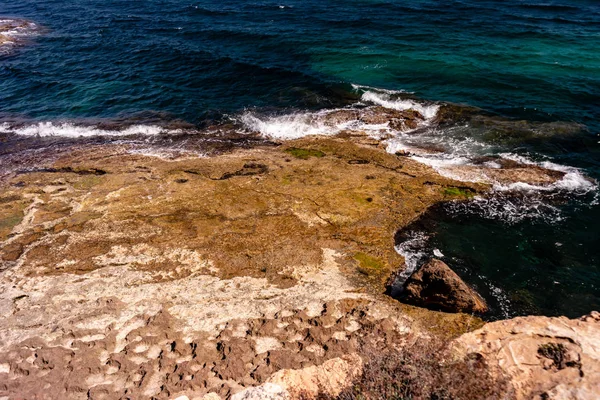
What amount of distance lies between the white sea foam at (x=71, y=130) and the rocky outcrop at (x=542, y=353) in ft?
63.4

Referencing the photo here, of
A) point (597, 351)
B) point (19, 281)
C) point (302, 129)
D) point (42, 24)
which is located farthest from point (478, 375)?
point (42, 24)

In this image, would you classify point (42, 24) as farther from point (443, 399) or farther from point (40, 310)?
point (443, 399)

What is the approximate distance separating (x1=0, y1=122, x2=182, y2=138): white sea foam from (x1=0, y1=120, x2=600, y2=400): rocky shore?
631 cm

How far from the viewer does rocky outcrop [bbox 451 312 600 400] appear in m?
7.26

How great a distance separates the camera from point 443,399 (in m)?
7.29

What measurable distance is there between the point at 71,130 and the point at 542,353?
26003 mm

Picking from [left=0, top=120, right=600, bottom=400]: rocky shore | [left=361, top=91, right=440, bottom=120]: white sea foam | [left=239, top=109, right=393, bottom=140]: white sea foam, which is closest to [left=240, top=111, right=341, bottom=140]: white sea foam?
[left=239, top=109, right=393, bottom=140]: white sea foam

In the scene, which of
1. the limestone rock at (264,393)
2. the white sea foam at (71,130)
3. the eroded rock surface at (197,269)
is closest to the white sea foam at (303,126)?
the eroded rock surface at (197,269)

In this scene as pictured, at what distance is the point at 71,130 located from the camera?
2377 centimetres

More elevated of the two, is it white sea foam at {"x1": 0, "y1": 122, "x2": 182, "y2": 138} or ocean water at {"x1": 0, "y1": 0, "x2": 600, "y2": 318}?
ocean water at {"x1": 0, "y1": 0, "x2": 600, "y2": 318}

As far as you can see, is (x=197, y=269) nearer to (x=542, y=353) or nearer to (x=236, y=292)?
(x=236, y=292)

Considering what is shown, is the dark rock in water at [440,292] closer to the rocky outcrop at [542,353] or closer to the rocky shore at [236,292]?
the rocky shore at [236,292]

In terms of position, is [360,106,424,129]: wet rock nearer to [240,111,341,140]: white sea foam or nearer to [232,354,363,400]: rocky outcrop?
[240,111,341,140]: white sea foam

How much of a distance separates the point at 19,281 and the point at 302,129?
47.7 ft
